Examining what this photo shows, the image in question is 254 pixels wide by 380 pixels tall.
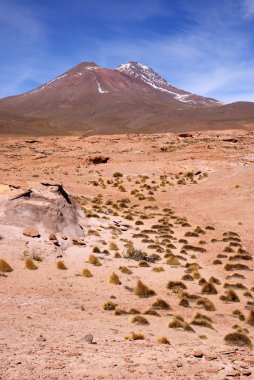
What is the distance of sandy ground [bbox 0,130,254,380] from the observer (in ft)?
27.8

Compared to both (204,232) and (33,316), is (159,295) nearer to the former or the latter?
(33,316)

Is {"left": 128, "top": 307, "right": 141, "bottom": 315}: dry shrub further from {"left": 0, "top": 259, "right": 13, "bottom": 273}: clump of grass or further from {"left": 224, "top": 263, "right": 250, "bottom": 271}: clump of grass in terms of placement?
Result: {"left": 224, "top": 263, "right": 250, "bottom": 271}: clump of grass

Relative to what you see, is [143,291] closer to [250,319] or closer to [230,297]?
[230,297]

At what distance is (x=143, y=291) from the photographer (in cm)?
1539

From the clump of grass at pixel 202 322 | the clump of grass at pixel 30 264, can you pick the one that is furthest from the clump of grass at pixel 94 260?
the clump of grass at pixel 202 322

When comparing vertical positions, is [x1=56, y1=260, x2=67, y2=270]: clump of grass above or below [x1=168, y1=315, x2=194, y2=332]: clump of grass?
above

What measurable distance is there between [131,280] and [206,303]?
3307mm

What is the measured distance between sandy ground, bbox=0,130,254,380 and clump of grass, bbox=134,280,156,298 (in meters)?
0.19

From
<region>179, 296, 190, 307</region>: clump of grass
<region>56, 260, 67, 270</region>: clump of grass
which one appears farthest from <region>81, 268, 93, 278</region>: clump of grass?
<region>179, 296, 190, 307</region>: clump of grass

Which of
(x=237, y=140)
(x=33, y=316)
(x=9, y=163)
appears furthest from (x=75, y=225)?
(x=237, y=140)

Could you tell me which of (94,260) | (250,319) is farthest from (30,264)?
(250,319)

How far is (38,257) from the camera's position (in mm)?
17297

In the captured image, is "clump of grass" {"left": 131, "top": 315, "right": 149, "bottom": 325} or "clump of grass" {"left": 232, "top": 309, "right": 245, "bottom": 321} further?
"clump of grass" {"left": 232, "top": 309, "right": 245, "bottom": 321}

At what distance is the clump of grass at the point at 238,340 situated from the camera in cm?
1126
